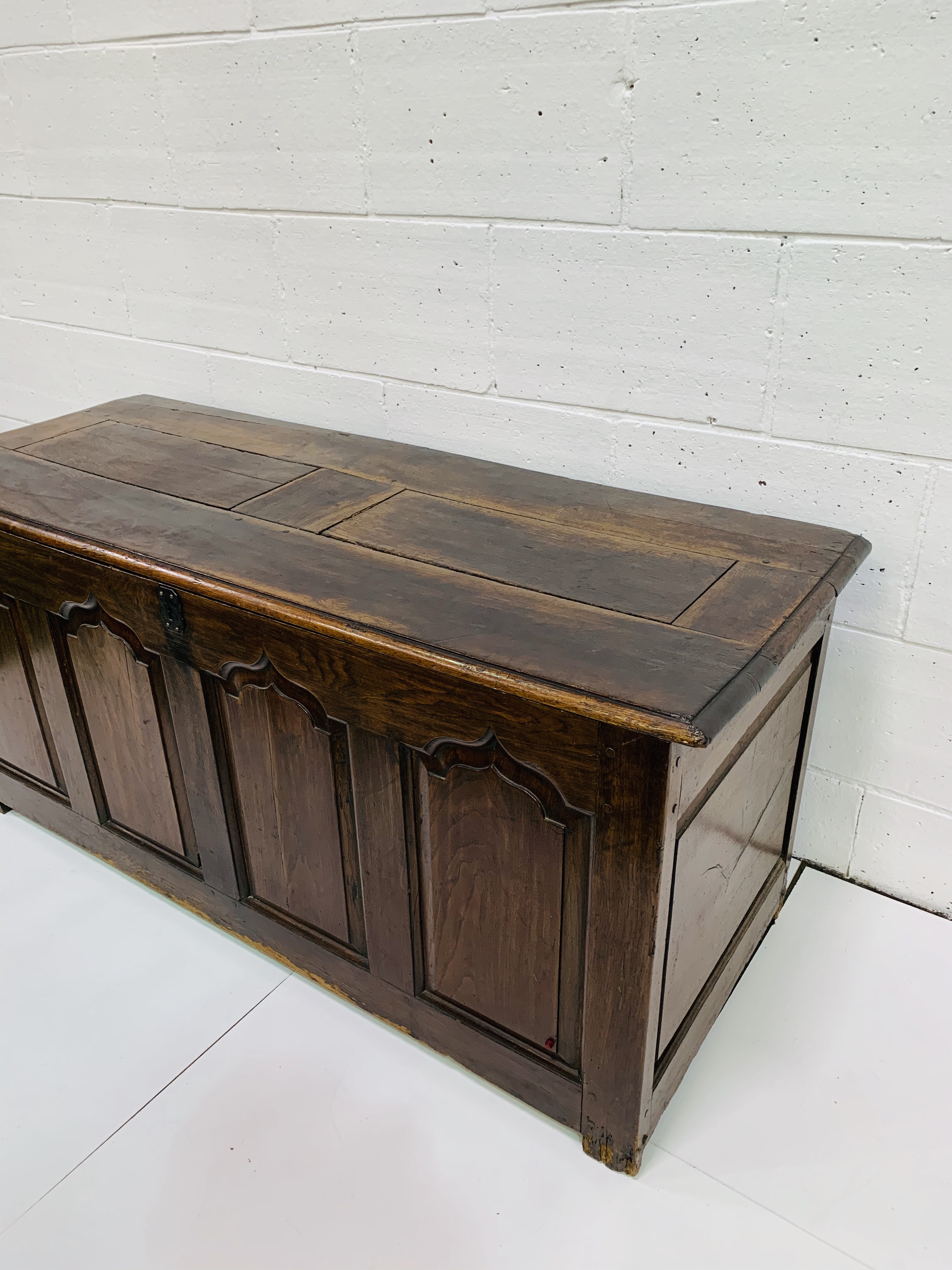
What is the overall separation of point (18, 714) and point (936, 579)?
164cm

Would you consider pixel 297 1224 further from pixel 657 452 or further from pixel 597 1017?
pixel 657 452

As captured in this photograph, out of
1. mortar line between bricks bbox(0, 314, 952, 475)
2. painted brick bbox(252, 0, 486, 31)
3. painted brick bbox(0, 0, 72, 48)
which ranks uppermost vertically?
painted brick bbox(0, 0, 72, 48)

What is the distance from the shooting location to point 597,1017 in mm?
1162

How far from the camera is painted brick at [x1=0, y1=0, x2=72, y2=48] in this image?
1.94 m

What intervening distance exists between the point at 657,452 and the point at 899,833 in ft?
2.66

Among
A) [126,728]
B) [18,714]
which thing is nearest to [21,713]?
[18,714]

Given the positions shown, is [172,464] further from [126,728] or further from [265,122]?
[265,122]

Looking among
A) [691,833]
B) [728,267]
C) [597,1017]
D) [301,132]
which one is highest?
[301,132]

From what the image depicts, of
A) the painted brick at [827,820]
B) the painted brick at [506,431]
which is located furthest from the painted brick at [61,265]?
the painted brick at [827,820]

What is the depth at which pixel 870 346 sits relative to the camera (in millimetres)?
1335

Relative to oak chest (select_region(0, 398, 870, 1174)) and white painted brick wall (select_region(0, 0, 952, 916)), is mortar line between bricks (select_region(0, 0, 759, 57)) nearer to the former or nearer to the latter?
white painted brick wall (select_region(0, 0, 952, 916))

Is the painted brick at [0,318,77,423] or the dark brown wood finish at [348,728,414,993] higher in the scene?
the painted brick at [0,318,77,423]

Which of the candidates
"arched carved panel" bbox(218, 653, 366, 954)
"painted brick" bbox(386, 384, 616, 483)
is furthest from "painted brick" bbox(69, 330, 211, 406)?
"arched carved panel" bbox(218, 653, 366, 954)

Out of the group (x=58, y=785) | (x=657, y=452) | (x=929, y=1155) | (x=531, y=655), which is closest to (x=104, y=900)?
(x=58, y=785)
